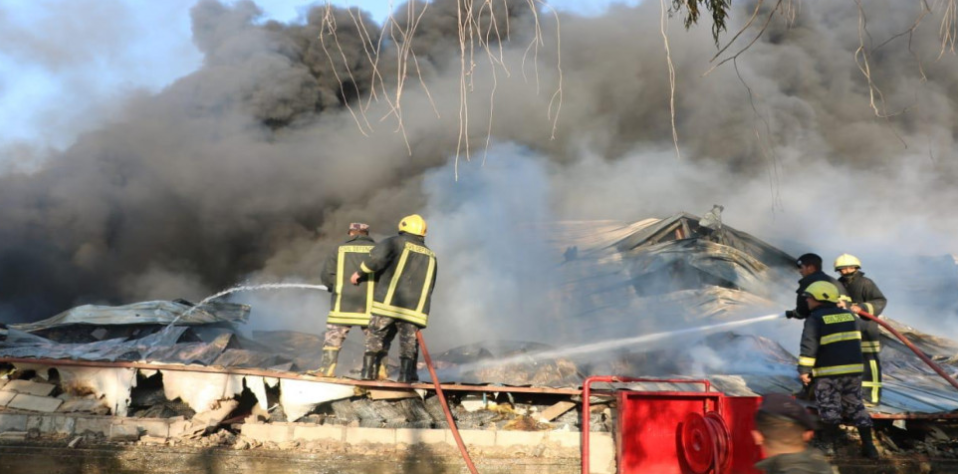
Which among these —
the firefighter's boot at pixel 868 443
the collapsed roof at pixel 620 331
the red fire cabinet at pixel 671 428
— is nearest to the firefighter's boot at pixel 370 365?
the collapsed roof at pixel 620 331

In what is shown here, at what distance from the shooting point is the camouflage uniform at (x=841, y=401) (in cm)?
371

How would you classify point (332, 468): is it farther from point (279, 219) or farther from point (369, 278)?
point (279, 219)

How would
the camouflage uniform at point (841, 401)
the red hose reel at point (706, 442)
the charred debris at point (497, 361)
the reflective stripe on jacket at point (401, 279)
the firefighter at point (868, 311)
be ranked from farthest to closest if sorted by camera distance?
1. the firefighter at point (868, 311)
2. the reflective stripe on jacket at point (401, 279)
3. the camouflage uniform at point (841, 401)
4. the charred debris at point (497, 361)
5. the red hose reel at point (706, 442)

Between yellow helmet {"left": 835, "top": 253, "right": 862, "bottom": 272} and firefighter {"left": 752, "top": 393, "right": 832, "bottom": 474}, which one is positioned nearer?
firefighter {"left": 752, "top": 393, "right": 832, "bottom": 474}

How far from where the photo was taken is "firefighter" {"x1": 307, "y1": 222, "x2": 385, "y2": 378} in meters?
4.18

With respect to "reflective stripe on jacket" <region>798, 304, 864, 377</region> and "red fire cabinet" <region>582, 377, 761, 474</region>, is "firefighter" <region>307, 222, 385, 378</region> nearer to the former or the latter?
"red fire cabinet" <region>582, 377, 761, 474</region>

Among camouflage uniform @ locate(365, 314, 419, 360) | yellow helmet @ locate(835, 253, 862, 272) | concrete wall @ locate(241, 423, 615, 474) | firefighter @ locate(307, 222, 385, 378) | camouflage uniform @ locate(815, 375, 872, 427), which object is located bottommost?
concrete wall @ locate(241, 423, 615, 474)

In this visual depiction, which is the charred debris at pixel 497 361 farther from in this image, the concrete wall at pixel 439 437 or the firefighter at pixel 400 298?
the firefighter at pixel 400 298

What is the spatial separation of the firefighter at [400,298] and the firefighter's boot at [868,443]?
8.22 ft

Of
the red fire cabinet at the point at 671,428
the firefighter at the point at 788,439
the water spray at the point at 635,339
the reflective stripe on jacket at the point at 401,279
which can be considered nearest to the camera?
the firefighter at the point at 788,439

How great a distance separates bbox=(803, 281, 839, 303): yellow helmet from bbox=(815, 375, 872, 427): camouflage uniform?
17.2 inches

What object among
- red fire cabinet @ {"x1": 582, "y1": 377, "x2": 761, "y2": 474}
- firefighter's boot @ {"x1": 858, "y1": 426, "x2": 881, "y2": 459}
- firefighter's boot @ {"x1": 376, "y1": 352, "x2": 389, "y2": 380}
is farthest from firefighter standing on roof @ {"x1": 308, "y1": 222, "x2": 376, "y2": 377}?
firefighter's boot @ {"x1": 858, "y1": 426, "x2": 881, "y2": 459}

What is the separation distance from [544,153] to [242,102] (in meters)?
5.46

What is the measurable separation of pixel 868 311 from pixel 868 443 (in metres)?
1.05
